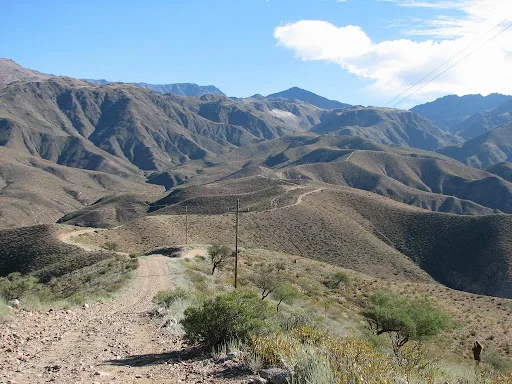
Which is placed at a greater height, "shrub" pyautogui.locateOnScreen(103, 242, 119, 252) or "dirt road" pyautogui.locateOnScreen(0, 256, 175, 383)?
"dirt road" pyautogui.locateOnScreen(0, 256, 175, 383)

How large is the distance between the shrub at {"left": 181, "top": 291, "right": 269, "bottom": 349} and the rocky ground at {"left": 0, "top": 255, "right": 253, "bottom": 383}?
54cm

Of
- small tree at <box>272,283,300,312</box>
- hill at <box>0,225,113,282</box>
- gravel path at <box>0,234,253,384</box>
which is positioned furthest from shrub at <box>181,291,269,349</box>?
hill at <box>0,225,113,282</box>

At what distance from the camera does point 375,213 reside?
351ft

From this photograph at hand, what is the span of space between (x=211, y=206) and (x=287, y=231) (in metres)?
41.4

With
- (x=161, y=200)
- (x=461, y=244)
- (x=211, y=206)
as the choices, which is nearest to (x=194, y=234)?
(x=211, y=206)

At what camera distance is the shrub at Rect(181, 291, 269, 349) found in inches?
448

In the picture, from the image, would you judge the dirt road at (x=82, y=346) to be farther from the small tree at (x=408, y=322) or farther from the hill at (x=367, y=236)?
the hill at (x=367, y=236)

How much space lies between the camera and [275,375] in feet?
26.9

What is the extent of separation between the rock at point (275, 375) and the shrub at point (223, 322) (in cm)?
265

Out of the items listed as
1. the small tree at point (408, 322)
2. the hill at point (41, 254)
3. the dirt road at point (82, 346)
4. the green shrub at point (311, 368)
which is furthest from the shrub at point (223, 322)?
the hill at point (41, 254)

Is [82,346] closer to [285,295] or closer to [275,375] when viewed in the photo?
[275,375]

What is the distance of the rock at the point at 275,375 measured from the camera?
26.1 feet

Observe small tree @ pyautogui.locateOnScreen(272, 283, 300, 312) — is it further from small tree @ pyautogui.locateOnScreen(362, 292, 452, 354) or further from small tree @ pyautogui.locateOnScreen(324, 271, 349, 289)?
small tree @ pyautogui.locateOnScreen(324, 271, 349, 289)

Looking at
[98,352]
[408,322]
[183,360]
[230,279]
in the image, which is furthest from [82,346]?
[230,279]
